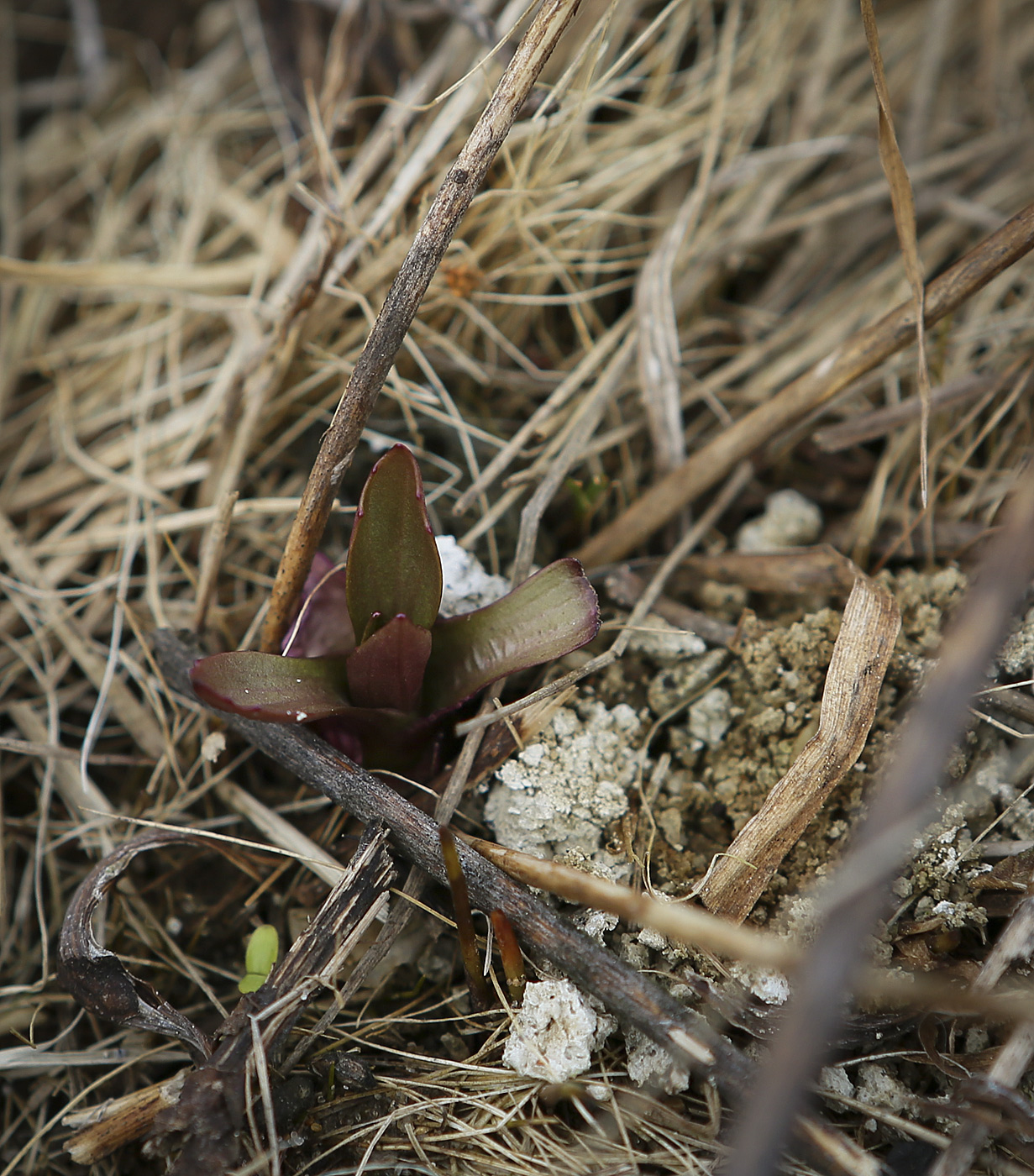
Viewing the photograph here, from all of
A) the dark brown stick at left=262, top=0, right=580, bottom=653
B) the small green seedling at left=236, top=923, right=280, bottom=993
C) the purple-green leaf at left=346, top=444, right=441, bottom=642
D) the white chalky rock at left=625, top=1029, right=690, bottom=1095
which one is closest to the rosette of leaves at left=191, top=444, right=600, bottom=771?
the purple-green leaf at left=346, top=444, right=441, bottom=642

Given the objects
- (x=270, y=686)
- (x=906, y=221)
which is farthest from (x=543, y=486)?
(x=906, y=221)

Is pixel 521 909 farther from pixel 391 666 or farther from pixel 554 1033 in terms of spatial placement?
pixel 391 666

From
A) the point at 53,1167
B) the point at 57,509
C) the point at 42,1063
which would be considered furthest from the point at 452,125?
the point at 53,1167

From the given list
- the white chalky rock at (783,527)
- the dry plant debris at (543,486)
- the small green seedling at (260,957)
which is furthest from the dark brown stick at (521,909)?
the white chalky rock at (783,527)

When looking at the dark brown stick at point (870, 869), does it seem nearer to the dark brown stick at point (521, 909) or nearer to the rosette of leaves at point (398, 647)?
the dark brown stick at point (521, 909)

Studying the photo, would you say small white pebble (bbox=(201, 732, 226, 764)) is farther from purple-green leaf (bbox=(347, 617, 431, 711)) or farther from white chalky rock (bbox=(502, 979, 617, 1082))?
white chalky rock (bbox=(502, 979, 617, 1082))
